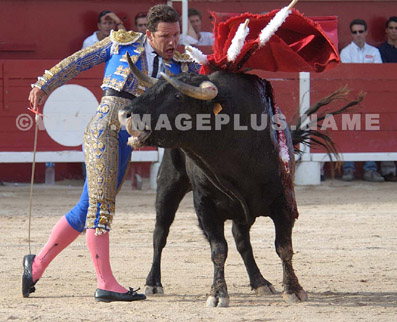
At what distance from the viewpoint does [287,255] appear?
11.8ft

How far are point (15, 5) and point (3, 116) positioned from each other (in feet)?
4.83

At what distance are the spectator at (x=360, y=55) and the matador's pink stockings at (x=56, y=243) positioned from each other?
5.41 metres

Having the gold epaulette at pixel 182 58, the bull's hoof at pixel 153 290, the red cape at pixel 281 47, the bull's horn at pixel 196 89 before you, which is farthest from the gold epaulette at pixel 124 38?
the bull's hoof at pixel 153 290

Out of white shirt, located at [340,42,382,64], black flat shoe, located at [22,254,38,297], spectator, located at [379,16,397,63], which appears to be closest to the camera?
black flat shoe, located at [22,254,38,297]

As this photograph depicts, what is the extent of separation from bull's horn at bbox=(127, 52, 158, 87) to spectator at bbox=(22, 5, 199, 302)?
17 centimetres

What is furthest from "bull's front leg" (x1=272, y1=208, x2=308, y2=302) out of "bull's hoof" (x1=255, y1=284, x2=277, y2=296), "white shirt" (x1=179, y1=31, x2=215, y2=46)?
"white shirt" (x1=179, y1=31, x2=215, y2=46)

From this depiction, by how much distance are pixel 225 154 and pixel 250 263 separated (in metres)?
0.70

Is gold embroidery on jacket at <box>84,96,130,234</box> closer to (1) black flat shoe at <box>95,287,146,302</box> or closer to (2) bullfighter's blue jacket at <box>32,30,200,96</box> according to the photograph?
(2) bullfighter's blue jacket at <box>32,30,200,96</box>

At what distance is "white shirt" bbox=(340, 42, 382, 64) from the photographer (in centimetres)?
869

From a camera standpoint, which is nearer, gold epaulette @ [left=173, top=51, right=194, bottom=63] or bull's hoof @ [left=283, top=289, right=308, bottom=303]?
bull's hoof @ [left=283, top=289, right=308, bottom=303]

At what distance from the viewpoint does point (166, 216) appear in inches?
159

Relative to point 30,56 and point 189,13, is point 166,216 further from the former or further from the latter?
point 30,56

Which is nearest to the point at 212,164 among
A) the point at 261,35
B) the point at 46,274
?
the point at 261,35

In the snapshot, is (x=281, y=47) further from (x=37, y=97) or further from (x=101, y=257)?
(x=101, y=257)
